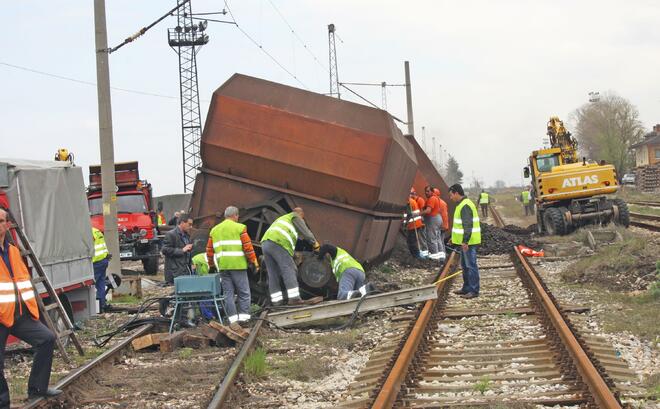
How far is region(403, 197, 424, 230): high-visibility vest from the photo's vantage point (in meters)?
19.9

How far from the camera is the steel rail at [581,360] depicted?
230 inches

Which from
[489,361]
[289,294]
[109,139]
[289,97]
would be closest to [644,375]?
[489,361]

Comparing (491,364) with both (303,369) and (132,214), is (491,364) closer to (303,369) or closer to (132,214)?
(303,369)

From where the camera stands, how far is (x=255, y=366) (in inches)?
316

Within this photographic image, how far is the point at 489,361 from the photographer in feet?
25.9

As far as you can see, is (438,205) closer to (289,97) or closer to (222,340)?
(289,97)

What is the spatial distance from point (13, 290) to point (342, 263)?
588 centimetres

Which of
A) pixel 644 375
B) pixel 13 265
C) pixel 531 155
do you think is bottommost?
pixel 644 375

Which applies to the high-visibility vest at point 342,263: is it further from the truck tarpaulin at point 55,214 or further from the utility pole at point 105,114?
the utility pole at point 105,114

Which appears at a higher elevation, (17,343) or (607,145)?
(607,145)

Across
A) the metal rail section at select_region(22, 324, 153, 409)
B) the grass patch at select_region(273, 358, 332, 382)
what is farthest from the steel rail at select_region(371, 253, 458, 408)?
the metal rail section at select_region(22, 324, 153, 409)

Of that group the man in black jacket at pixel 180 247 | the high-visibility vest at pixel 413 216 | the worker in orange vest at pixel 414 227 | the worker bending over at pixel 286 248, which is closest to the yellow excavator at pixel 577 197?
the worker in orange vest at pixel 414 227

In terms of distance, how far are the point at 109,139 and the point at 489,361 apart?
36.4 ft

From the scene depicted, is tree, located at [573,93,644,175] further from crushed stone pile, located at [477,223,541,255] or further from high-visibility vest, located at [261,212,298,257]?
high-visibility vest, located at [261,212,298,257]
